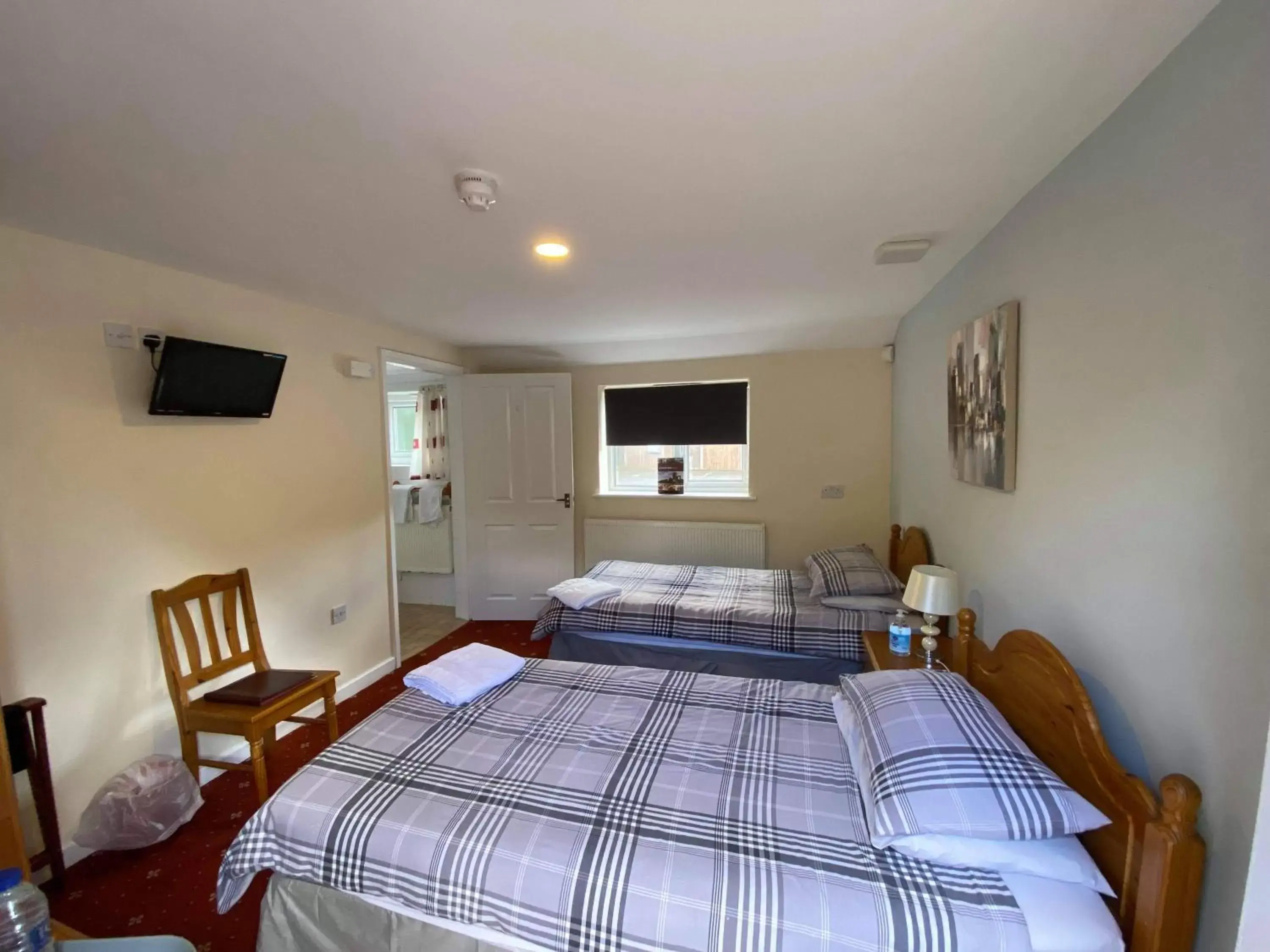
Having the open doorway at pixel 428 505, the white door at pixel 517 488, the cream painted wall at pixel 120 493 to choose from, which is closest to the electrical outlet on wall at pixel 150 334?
the cream painted wall at pixel 120 493

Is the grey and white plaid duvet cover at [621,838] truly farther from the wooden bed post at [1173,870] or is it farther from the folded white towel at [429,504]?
the folded white towel at [429,504]

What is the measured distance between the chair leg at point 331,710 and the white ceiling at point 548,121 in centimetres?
192

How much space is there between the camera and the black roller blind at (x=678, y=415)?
423 cm

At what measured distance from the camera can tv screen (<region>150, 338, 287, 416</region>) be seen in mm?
2102

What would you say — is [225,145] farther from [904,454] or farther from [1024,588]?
[904,454]

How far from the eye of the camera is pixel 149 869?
1880 millimetres

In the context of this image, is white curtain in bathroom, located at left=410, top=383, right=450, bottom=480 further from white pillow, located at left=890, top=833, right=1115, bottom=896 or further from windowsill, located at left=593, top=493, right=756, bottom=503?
white pillow, located at left=890, top=833, right=1115, bottom=896

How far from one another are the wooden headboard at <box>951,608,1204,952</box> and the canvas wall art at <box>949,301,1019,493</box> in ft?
2.04

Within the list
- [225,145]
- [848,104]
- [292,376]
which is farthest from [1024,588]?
[292,376]

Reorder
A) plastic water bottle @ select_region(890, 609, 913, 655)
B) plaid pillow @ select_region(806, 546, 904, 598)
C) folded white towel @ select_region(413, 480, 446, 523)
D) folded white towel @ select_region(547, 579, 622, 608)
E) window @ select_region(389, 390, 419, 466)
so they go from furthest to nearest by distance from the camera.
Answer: window @ select_region(389, 390, 419, 466) < folded white towel @ select_region(413, 480, 446, 523) < folded white towel @ select_region(547, 579, 622, 608) < plaid pillow @ select_region(806, 546, 904, 598) < plastic water bottle @ select_region(890, 609, 913, 655)

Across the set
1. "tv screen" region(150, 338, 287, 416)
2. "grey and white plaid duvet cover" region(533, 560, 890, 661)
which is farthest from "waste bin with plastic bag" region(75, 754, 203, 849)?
"grey and white plaid duvet cover" region(533, 560, 890, 661)

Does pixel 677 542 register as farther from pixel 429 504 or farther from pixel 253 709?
pixel 253 709

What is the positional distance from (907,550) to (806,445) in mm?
1235

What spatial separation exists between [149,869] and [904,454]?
416 centimetres
